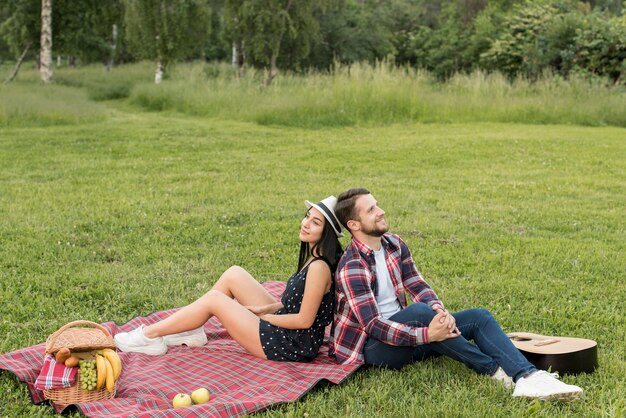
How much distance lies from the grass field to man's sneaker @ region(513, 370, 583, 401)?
7cm

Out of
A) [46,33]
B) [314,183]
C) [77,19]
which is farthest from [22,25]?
[314,183]

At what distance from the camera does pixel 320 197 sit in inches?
388

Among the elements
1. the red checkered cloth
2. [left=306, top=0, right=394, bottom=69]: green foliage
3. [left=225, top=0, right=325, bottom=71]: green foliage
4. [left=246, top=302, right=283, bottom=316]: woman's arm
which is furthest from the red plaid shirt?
[left=306, top=0, right=394, bottom=69]: green foliage

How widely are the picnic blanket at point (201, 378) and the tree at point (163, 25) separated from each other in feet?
80.0

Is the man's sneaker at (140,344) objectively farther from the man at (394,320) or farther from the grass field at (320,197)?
the man at (394,320)

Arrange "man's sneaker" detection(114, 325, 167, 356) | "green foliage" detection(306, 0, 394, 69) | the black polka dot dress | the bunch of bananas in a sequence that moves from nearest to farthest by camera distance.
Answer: the bunch of bananas
the black polka dot dress
"man's sneaker" detection(114, 325, 167, 356)
"green foliage" detection(306, 0, 394, 69)

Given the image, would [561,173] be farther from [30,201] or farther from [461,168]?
[30,201]

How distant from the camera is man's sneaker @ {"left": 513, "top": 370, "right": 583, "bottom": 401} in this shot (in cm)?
382

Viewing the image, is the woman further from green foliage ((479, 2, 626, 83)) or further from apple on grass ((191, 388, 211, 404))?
green foliage ((479, 2, 626, 83))

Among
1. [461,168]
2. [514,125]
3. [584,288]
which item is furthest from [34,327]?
[514,125]

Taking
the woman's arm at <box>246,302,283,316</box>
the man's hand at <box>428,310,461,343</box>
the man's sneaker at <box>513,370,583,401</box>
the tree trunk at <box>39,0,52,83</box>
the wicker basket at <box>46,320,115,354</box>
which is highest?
the tree trunk at <box>39,0,52,83</box>

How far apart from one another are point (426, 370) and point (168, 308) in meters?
2.25

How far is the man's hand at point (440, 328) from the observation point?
4047 millimetres

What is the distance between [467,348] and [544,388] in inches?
19.2
